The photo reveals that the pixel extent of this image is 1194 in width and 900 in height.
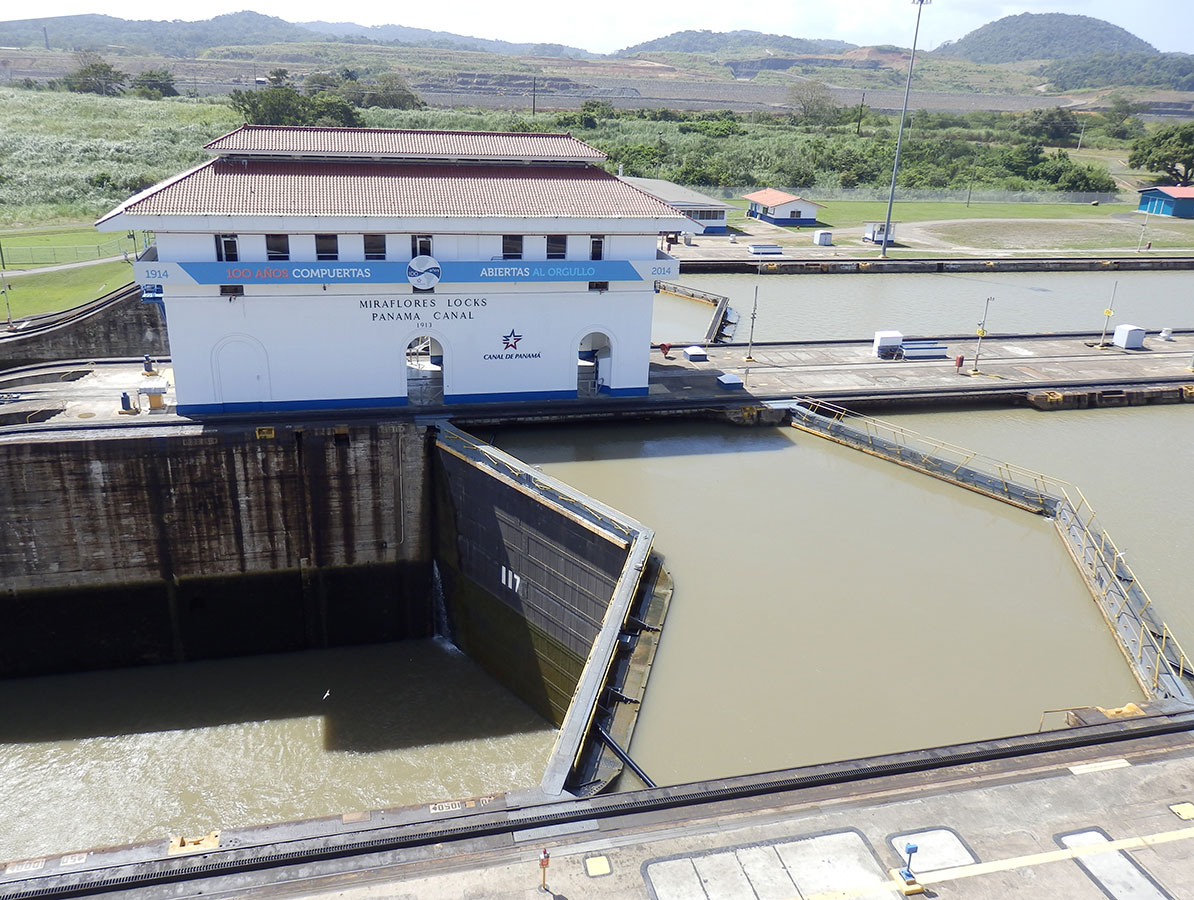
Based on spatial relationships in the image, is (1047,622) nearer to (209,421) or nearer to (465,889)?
(465,889)

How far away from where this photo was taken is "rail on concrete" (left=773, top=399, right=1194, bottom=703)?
49.6 ft

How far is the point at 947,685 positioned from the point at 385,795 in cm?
1071

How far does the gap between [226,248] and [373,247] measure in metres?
3.54

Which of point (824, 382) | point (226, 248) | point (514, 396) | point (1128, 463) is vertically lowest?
point (1128, 463)

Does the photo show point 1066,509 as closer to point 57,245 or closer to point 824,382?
point 824,382

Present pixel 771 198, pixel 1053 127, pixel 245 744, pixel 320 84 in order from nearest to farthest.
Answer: pixel 245 744 < pixel 771 198 < pixel 1053 127 < pixel 320 84

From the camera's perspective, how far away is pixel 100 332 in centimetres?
3472

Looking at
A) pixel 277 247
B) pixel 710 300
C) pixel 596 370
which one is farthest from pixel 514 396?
pixel 710 300

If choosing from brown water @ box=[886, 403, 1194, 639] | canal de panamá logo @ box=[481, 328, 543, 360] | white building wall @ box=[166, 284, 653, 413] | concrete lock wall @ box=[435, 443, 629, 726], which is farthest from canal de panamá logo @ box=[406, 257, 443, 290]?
brown water @ box=[886, 403, 1194, 639]

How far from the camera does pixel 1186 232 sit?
69000 mm

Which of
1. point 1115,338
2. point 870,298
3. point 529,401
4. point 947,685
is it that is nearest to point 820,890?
point 947,685

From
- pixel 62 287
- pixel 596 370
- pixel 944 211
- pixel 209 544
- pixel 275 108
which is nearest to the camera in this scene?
pixel 209 544

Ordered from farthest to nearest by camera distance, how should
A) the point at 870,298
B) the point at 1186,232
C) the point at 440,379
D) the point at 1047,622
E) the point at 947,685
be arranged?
the point at 1186,232 → the point at 870,298 → the point at 440,379 → the point at 1047,622 → the point at 947,685

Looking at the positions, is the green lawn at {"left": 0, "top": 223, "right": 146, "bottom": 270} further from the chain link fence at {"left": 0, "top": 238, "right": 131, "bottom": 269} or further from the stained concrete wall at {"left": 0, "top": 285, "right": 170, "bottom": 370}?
the stained concrete wall at {"left": 0, "top": 285, "right": 170, "bottom": 370}
